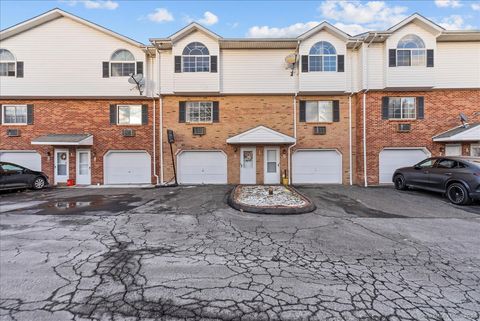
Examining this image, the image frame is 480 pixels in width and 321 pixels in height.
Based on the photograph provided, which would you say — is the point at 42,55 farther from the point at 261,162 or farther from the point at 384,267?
the point at 384,267

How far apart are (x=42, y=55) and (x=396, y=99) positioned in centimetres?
1957

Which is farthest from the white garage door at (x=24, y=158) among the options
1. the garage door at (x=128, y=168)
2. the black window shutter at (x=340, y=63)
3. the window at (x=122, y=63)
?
the black window shutter at (x=340, y=63)

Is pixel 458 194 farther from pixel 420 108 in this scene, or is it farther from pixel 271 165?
pixel 271 165

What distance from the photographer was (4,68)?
43.8 ft

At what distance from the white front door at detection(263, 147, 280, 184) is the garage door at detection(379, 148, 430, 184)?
18.2ft

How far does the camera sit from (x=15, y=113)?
543 inches

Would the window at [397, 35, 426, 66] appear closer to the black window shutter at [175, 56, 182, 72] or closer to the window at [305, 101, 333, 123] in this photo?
the window at [305, 101, 333, 123]

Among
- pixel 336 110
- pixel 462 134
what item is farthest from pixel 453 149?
pixel 336 110

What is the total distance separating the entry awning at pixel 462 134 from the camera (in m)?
11.5

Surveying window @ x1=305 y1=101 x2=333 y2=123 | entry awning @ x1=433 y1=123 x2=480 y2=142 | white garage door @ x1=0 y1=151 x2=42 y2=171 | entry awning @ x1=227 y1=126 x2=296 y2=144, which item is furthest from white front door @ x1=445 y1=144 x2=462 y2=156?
white garage door @ x1=0 y1=151 x2=42 y2=171

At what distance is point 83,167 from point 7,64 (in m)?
6.90

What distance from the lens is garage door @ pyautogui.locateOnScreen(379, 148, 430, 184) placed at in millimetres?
13109

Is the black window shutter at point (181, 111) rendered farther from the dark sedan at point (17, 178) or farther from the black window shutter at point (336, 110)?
the black window shutter at point (336, 110)

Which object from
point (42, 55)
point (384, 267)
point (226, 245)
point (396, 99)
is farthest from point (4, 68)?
point (396, 99)
